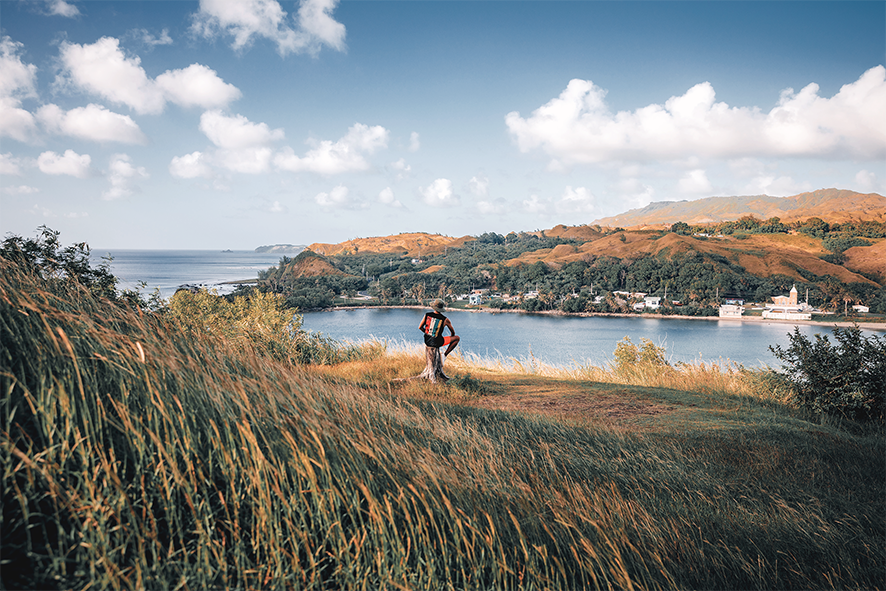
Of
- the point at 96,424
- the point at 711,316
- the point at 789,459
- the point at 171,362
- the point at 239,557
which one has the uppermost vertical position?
the point at 171,362

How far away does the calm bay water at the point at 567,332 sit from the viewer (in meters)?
56.7

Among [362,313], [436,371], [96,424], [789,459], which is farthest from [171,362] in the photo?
[362,313]

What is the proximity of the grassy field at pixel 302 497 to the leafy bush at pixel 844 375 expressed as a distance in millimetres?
4116

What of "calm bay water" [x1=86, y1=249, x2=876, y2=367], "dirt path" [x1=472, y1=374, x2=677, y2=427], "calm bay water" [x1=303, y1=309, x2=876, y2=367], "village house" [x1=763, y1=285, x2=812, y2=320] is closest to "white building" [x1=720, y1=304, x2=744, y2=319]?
"calm bay water" [x1=303, y1=309, x2=876, y2=367]

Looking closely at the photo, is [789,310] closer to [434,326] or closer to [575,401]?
[575,401]

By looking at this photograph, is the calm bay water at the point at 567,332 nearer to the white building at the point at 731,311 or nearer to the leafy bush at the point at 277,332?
the white building at the point at 731,311

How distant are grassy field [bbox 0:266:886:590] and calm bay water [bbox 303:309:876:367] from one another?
4680 centimetres

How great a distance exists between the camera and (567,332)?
72.6 metres

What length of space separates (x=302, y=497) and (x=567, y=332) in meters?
73.7

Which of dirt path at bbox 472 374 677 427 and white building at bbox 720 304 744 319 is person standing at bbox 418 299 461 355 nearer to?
dirt path at bbox 472 374 677 427

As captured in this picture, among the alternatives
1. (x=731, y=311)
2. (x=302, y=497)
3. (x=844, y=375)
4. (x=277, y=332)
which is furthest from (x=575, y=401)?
(x=731, y=311)

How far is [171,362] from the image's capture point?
2062 mm

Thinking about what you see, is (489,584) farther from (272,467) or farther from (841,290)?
(841,290)

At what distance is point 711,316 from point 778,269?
1071 inches
